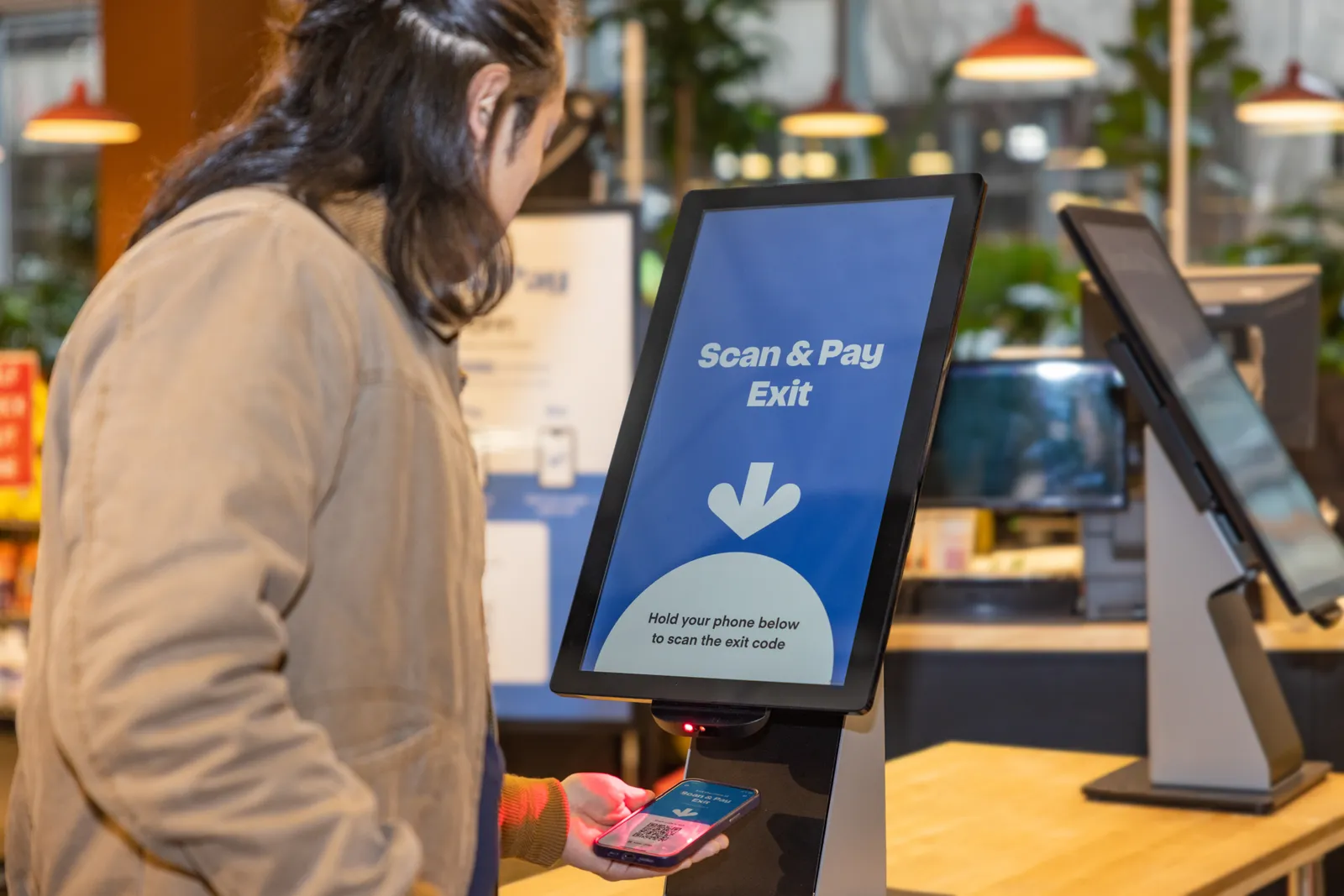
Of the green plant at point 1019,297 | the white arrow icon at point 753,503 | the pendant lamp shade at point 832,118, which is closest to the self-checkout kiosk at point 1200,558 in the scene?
the white arrow icon at point 753,503

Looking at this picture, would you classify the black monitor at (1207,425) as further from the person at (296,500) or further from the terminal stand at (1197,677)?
the person at (296,500)

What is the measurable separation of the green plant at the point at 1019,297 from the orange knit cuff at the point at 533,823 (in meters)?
6.30

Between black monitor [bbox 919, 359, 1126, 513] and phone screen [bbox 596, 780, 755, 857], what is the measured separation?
2.14m

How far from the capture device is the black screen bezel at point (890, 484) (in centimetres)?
125

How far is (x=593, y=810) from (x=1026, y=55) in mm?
4490

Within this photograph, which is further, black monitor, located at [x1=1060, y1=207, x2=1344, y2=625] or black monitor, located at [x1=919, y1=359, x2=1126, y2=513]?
black monitor, located at [x1=919, y1=359, x2=1126, y2=513]

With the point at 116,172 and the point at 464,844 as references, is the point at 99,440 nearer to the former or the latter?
the point at 464,844

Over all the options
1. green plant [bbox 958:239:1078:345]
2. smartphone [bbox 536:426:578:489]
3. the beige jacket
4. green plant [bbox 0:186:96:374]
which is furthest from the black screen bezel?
green plant [bbox 0:186:96:374]

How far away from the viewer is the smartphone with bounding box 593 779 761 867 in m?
1.18

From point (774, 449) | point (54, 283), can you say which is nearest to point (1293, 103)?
point (774, 449)

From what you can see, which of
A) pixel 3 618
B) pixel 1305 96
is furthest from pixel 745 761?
pixel 1305 96

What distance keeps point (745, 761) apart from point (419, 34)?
656 millimetres

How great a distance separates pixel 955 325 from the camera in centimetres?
133

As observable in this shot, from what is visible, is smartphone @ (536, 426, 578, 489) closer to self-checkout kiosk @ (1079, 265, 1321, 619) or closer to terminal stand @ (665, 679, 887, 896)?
self-checkout kiosk @ (1079, 265, 1321, 619)
